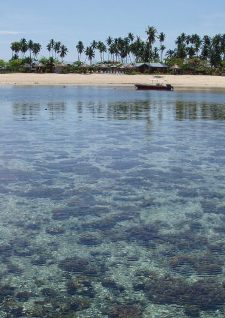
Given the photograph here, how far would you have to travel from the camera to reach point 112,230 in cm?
1388

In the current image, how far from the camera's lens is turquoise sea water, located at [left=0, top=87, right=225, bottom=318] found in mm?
9531

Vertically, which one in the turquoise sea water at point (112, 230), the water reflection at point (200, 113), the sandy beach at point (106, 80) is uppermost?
the sandy beach at point (106, 80)

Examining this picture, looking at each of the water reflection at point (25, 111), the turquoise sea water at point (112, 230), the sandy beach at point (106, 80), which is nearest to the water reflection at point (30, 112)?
the water reflection at point (25, 111)

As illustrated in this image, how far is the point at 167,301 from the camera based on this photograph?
9445 mm

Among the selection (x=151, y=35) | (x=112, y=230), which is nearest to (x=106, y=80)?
(x=151, y=35)

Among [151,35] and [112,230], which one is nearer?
[112,230]

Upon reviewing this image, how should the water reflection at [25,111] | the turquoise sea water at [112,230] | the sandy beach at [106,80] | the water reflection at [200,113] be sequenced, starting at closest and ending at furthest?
the turquoise sea water at [112,230]
the water reflection at [25,111]
the water reflection at [200,113]
the sandy beach at [106,80]

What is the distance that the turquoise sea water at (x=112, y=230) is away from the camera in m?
9.53

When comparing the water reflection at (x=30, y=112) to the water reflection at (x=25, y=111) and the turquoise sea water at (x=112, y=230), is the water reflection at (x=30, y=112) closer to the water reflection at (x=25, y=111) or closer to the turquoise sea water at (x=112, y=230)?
the water reflection at (x=25, y=111)

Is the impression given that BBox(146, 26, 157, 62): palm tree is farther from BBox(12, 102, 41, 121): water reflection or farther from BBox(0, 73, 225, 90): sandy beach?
BBox(12, 102, 41, 121): water reflection

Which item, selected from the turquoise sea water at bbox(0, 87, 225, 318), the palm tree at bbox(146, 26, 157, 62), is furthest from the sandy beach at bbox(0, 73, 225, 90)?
the turquoise sea water at bbox(0, 87, 225, 318)

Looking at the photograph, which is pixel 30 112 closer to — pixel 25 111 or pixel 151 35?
pixel 25 111

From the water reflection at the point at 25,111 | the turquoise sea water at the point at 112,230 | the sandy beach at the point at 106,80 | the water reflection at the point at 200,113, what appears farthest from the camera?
the sandy beach at the point at 106,80

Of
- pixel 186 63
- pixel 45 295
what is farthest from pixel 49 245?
pixel 186 63
